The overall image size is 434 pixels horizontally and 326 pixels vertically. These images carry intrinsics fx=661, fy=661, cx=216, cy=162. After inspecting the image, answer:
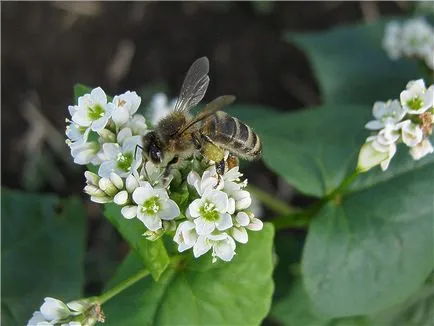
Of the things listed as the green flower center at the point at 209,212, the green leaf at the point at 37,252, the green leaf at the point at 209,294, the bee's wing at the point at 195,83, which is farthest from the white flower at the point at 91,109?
the green leaf at the point at 37,252

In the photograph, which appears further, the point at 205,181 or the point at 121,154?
the point at 121,154

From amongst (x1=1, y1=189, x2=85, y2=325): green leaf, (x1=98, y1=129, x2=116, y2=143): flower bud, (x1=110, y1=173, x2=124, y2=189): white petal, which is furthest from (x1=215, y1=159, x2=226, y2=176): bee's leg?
(x1=1, y1=189, x2=85, y2=325): green leaf

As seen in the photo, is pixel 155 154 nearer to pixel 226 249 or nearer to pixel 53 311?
pixel 226 249

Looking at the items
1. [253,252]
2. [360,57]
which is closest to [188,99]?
[253,252]

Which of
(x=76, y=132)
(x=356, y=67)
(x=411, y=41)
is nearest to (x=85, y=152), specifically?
(x=76, y=132)

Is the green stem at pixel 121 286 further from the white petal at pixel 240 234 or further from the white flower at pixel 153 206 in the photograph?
the white petal at pixel 240 234

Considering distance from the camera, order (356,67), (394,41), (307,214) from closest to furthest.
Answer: (307,214) → (394,41) → (356,67)
